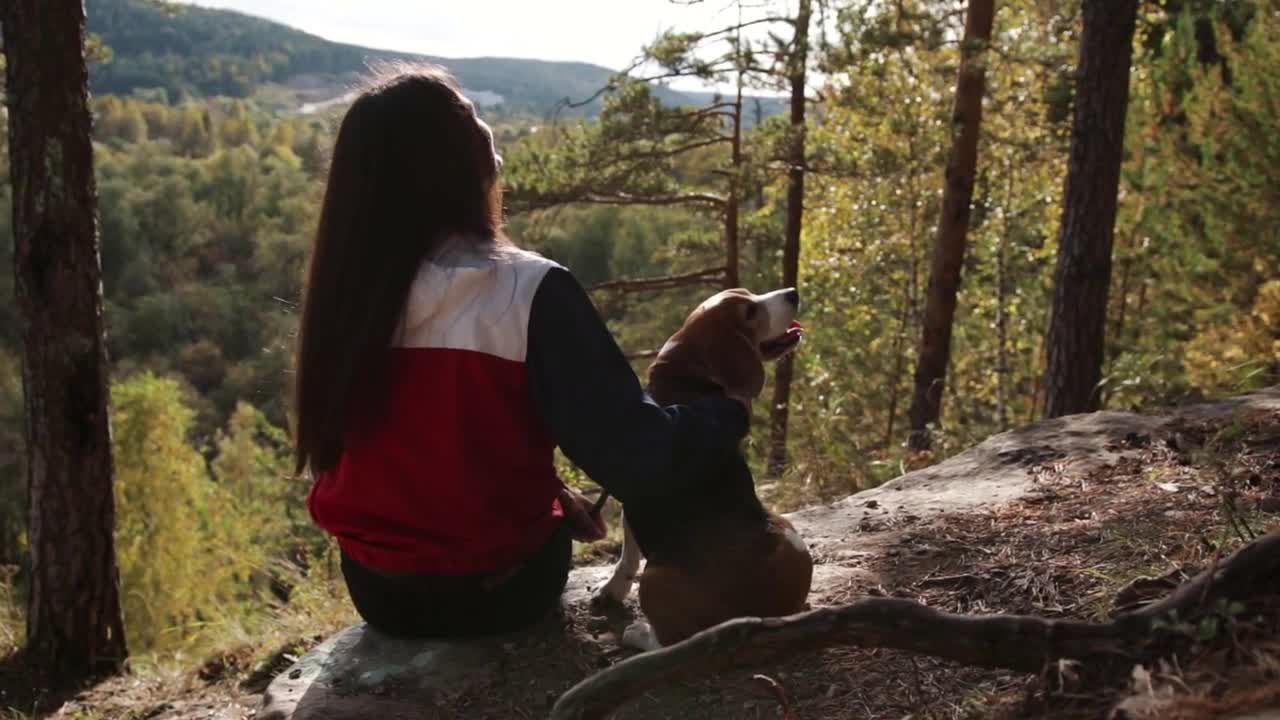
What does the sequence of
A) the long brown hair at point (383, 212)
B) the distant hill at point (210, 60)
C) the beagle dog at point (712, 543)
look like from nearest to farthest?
the long brown hair at point (383, 212) < the beagle dog at point (712, 543) < the distant hill at point (210, 60)

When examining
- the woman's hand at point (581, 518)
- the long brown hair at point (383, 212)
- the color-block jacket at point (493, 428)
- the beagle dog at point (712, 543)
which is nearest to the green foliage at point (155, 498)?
the woman's hand at point (581, 518)

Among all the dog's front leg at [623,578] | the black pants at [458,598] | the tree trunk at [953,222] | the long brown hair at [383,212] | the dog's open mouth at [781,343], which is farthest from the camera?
the tree trunk at [953,222]

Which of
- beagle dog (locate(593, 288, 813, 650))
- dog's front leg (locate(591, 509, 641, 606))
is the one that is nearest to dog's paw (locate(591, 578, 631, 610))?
dog's front leg (locate(591, 509, 641, 606))

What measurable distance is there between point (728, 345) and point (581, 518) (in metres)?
0.76

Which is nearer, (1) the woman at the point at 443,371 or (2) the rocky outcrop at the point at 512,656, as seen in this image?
(1) the woman at the point at 443,371

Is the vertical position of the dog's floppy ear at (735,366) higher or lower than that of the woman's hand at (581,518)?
higher

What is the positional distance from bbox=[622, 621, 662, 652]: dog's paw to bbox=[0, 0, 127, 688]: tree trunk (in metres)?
4.04

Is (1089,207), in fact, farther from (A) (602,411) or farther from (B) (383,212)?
(B) (383,212)

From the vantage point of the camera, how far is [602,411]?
257 cm

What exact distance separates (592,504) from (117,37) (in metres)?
175

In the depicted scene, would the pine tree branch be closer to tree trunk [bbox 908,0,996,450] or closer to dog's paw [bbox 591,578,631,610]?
dog's paw [bbox 591,578,631,610]

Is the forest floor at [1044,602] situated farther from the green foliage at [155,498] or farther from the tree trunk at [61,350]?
the green foliage at [155,498]

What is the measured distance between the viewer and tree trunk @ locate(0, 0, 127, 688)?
536cm

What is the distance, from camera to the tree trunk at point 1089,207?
20.2 ft
